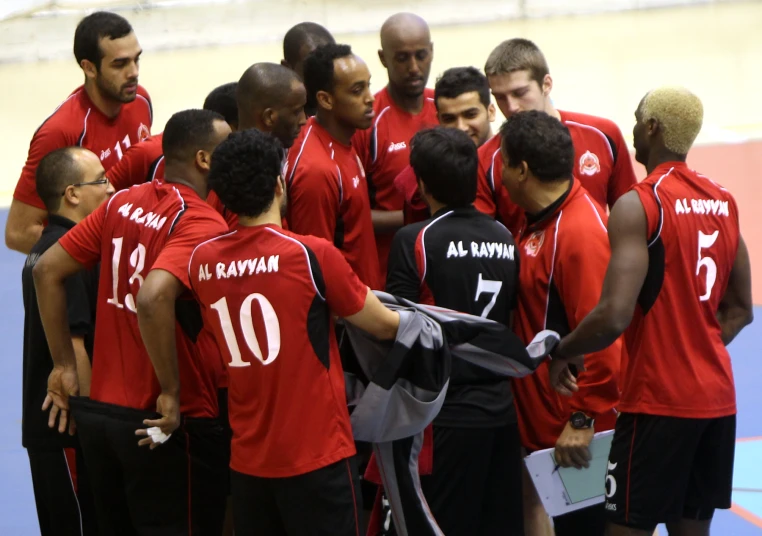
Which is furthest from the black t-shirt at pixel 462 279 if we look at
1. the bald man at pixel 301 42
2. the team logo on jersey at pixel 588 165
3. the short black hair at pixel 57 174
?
the bald man at pixel 301 42

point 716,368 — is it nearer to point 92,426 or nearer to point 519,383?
point 519,383

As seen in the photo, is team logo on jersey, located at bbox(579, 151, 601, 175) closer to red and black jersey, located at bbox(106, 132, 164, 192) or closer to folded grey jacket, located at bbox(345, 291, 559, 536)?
folded grey jacket, located at bbox(345, 291, 559, 536)

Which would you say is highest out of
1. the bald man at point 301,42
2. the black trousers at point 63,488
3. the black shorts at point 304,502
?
the bald man at point 301,42

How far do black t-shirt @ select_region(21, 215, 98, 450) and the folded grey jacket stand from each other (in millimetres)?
1288

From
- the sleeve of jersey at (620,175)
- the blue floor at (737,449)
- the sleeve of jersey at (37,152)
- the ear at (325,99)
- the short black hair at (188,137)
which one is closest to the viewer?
the short black hair at (188,137)

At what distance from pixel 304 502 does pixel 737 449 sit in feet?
11.7

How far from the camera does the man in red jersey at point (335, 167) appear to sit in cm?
477

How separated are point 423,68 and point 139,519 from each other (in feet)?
8.70

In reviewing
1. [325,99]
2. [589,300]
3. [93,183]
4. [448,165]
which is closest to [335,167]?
[325,99]

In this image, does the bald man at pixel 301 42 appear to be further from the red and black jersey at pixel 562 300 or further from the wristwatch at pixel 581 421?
the wristwatch at pixel 581 421

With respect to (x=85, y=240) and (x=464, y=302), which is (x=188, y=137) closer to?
(x=85, y=240)

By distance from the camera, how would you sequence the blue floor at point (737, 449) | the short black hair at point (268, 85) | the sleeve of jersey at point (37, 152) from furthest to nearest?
the blue floor at point (737, 449)
the sleeve of jersey at point (37, 152)
the short black hair at point (268, 85)

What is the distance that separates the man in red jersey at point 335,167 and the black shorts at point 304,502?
4.36 feet

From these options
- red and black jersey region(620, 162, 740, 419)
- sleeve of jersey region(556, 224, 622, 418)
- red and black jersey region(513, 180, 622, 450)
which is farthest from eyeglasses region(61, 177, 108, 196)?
red and black jersey region(620, 162, 740, 419)
